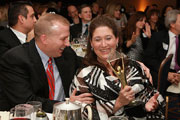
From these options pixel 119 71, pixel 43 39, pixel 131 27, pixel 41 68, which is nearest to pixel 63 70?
pixel 41 68

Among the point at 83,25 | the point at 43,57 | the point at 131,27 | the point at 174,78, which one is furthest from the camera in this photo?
the point at 83,25

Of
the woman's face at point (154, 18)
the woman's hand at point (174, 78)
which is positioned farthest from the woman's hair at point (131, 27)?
the woman's face at point (154, 18)

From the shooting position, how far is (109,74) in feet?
7.59

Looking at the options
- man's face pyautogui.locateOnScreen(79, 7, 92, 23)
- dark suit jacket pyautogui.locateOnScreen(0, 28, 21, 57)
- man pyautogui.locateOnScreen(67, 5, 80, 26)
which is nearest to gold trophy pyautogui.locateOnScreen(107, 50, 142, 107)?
dark suit jacket pyautogui.locateOnScreen(0, 28, 21, 57)

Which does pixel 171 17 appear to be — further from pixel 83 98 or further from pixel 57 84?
pixel 83 98

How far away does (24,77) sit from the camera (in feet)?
7.62

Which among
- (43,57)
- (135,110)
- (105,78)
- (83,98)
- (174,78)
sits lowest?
(174,78)

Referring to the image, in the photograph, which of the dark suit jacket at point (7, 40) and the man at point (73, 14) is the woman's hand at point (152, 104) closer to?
the dark suit jacket at point (7, 40)

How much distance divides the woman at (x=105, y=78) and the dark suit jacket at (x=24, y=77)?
0.27m

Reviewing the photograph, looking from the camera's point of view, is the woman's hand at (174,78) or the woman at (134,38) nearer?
the woman's hand at (174,78)

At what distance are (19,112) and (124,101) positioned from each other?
0.74 meters

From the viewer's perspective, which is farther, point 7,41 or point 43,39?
point 7,41

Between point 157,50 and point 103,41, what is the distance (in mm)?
2526

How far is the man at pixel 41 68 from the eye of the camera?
2298 mm
